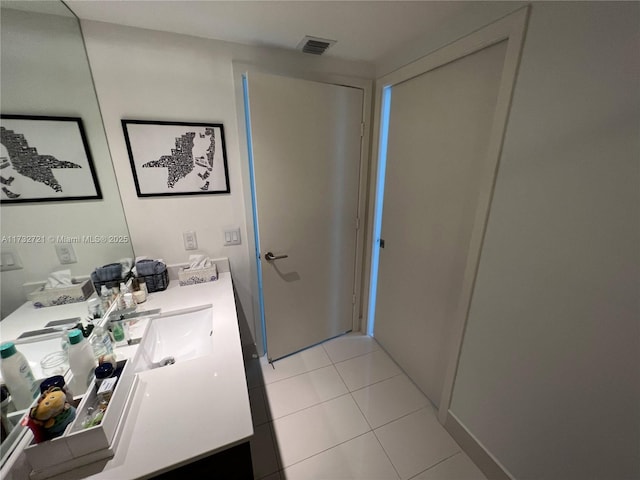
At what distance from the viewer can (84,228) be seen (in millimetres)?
1104

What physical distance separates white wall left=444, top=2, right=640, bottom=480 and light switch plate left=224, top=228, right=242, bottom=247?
1.42 m

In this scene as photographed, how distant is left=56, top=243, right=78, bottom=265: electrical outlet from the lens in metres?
0.94

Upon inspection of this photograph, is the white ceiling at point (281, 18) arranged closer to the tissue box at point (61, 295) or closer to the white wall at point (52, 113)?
the white wall at point (52, 113)

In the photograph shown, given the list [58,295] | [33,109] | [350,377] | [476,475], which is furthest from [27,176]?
[476,475]

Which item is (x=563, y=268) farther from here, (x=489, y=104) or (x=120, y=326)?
(x=120, y=326)

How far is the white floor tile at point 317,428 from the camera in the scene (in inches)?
53.9

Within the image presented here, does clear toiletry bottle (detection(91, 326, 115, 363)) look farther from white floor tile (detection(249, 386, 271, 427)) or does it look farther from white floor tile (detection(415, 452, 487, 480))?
white floor tile (detection(415, 452, 487, 480))

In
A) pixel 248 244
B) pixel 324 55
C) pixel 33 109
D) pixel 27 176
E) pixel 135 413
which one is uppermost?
pixel 324 55

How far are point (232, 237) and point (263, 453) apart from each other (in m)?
1.25

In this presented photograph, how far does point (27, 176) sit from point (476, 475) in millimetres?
2284

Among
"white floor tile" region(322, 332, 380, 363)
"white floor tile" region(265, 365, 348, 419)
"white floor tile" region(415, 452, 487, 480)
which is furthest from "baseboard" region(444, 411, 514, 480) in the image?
"white floor tile" region(322, 332, 380, 363)

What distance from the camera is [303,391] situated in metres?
1.72

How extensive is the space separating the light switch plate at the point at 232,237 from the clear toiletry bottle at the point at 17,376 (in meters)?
1.05

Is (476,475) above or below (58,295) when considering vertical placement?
below
